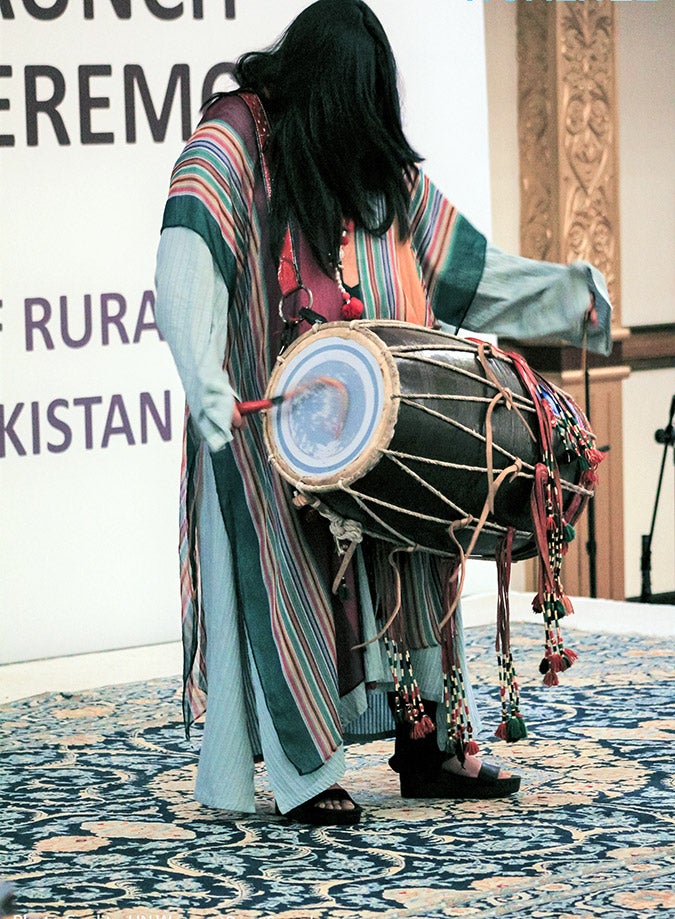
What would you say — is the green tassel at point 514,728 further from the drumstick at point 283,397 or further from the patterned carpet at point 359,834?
the drumstick at point 283,397

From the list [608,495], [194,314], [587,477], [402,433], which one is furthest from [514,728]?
[608,495]

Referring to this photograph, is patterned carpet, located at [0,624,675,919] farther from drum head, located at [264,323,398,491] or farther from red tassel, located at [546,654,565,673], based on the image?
drum head, located at [264,323,398,491]

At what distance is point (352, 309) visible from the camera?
103 inches

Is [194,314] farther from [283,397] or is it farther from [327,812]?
[327,812]

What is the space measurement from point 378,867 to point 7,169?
8.27 feet

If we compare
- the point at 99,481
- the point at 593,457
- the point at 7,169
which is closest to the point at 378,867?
the point at 593,457

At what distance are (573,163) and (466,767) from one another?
4.44 meters

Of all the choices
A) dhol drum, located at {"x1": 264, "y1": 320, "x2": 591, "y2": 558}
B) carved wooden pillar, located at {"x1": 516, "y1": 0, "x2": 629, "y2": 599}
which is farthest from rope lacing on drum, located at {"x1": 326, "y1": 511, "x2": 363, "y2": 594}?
carved wooden pillar, located at {"x1": 516, "y1": 0, "x2": 629, "y2": 599}

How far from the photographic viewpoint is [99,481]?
443 centimetres

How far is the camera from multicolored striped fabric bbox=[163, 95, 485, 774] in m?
2.59

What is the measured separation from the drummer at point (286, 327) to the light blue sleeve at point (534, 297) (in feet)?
0.63

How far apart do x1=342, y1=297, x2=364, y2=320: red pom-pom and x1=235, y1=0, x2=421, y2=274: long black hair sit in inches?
2.6

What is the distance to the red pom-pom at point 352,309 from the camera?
8.57 ft

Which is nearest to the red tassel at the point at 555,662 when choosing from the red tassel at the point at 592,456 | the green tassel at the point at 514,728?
the green tassel at the point at 514,728
